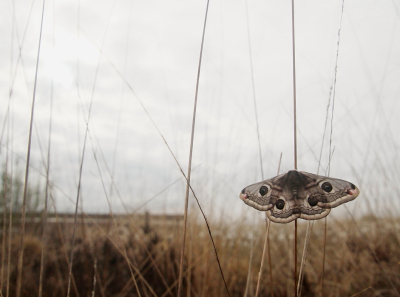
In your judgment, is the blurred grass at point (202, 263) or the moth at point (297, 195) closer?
the moth at point (297, 195)

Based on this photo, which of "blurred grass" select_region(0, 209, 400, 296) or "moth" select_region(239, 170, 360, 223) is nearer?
"moth" select_region(239, 170, 360, 223)

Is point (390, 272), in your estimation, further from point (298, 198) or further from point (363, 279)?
point (298, 198)

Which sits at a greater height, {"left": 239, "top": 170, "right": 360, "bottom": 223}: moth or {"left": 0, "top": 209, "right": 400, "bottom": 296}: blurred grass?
{"left": 239, "top": 170, "right": 360, "bottom": 223}: moth

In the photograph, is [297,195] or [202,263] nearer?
[297,195]

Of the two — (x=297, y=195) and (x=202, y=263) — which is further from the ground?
(x=297, y=195)
